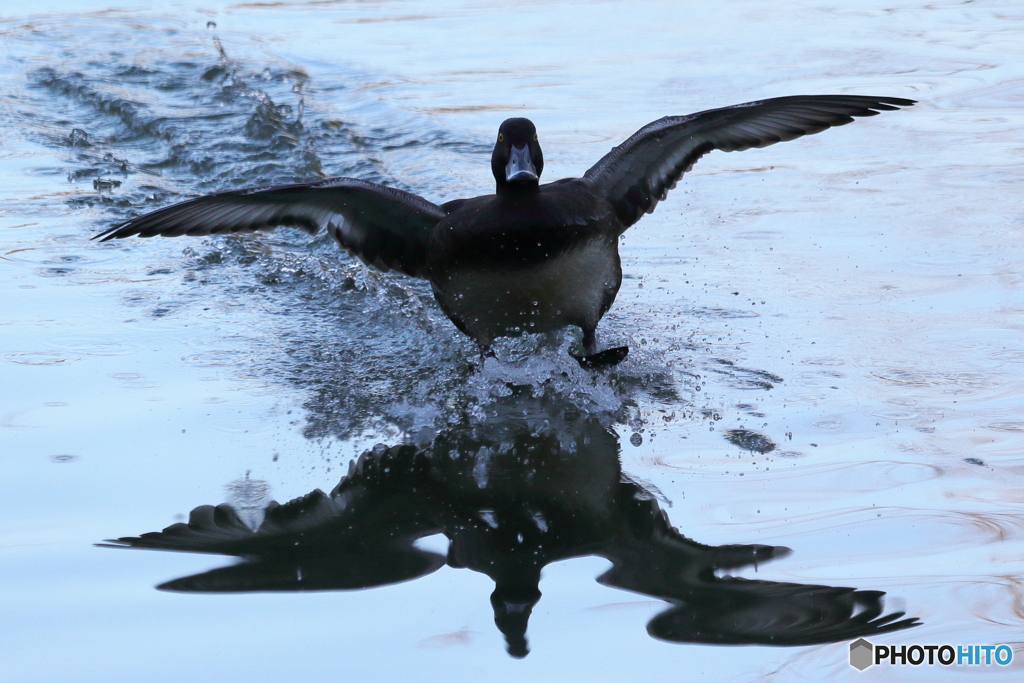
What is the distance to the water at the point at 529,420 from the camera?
313 cm

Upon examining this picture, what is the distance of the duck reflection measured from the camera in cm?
313

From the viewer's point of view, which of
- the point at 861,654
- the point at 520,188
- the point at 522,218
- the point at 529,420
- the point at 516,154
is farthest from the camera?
the point at 516,154

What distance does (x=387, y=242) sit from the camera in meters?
5.80

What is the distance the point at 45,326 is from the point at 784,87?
669 cm

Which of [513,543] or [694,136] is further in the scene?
[694,136]

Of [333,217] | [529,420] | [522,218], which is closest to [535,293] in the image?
[522,218]

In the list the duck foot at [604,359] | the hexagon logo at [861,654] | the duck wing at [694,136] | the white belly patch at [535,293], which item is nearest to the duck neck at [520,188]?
the white belly patch at [535,293]

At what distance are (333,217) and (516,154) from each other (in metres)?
1.09

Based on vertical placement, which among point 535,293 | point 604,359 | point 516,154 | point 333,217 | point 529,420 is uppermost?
point 516,154

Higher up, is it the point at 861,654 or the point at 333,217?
the point at 333,217

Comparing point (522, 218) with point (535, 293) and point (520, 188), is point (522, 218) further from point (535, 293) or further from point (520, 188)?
point (535, 293)

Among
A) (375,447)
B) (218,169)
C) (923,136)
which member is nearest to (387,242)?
(375,447)

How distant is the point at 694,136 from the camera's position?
5.68 metres

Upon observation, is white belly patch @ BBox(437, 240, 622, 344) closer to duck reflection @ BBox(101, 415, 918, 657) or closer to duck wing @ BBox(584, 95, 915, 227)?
duck wing @ BBox(584, 95, 915, 227)
